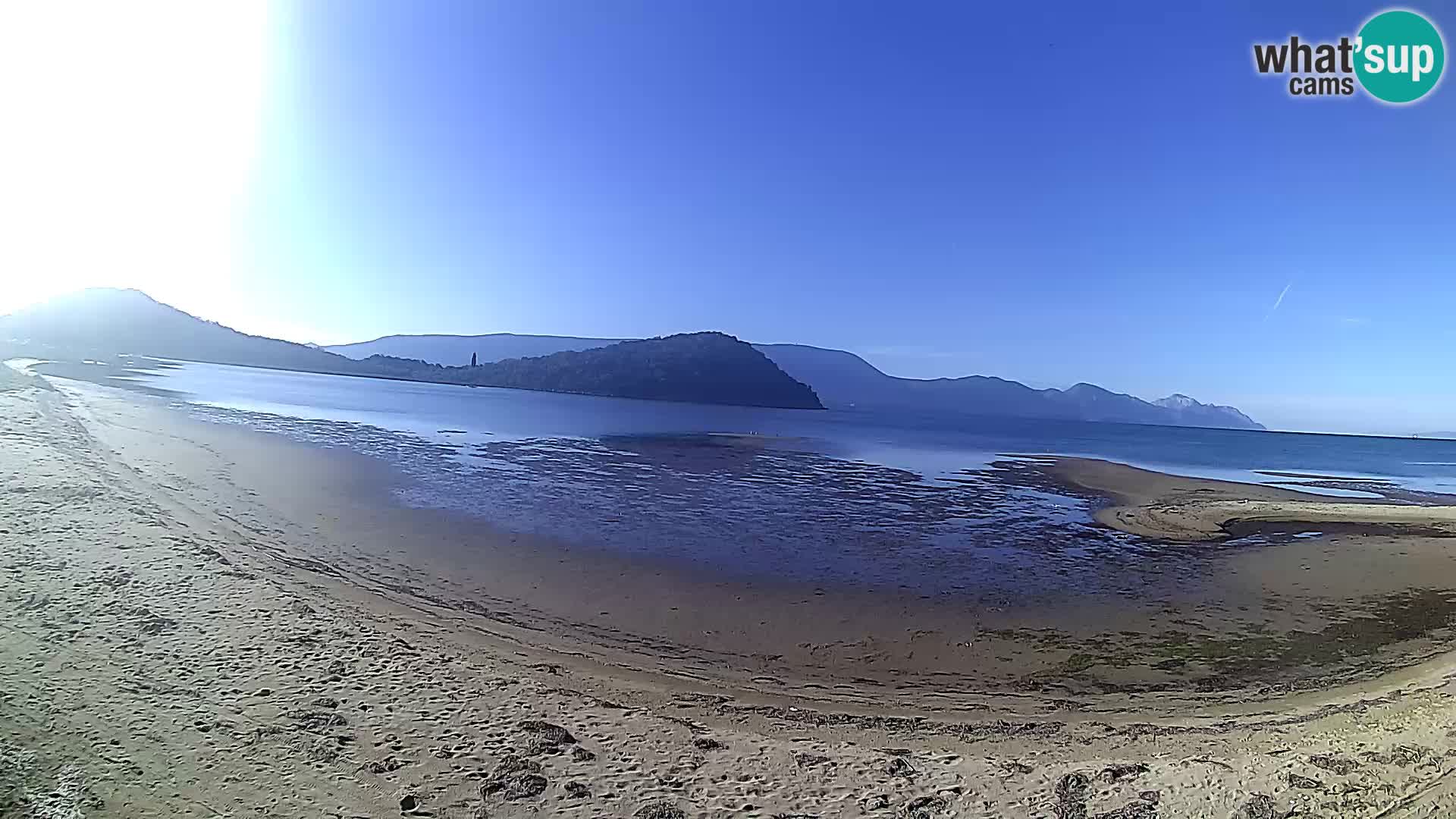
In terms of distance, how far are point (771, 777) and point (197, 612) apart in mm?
7971

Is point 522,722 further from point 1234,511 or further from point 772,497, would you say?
point 1234,511

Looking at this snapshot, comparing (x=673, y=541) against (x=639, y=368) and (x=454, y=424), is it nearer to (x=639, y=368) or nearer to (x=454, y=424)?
(x=454, y=424)

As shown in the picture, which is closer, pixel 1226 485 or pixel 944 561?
pixel 944 561

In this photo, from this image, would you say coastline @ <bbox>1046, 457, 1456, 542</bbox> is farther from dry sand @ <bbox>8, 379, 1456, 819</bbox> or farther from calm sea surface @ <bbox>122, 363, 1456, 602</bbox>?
dry sand @ <bbox>8, 379, 1456, 819</bbox>

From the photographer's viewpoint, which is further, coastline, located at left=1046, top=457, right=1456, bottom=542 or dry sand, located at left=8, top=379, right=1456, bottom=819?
coastline, located at left=1046, top=457, right=1456, bottom=542

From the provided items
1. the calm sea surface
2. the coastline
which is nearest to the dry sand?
the calm sea surface

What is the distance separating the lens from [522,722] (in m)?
7.07

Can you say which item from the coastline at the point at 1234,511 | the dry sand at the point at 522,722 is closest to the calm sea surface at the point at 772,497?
the coastline at the point at 1234,511

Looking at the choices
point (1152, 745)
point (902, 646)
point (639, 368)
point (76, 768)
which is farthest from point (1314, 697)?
point (639, 368)

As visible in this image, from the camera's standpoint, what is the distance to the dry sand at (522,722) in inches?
227

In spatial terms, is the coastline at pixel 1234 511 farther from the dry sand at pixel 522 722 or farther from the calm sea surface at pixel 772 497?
the dry sand at pixel 522 722

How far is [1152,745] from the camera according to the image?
7.32 meters

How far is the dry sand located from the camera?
5.77m

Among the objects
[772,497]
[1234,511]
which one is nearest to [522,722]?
[772,497]
